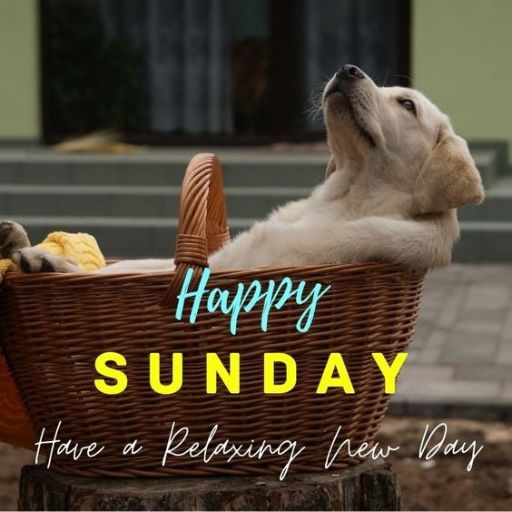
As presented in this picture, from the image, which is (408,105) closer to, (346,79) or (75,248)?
(346,79)

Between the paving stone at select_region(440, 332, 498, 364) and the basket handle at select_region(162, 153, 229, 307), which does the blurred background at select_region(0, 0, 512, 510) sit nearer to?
the paving stone at select_region(440, 332, 498, 364)

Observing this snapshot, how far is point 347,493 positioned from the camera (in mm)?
3656

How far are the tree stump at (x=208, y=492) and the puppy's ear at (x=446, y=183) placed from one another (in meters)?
0.73

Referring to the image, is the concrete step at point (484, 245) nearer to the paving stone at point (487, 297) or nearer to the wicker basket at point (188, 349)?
the paving stone at point (487, 297)

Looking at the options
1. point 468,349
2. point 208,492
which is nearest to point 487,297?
point 468,349

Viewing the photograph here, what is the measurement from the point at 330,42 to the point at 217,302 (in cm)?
1003

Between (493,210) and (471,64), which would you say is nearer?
(493,210)

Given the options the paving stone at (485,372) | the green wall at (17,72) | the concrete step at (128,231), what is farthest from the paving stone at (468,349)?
the green wall at (17,72)

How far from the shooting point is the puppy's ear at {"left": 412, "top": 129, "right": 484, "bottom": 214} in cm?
358

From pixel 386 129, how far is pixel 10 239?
105 centimetres

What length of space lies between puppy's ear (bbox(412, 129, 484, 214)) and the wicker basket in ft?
0.65

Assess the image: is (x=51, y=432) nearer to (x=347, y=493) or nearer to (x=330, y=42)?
(x=347, y=493)

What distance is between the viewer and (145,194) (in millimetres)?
11180

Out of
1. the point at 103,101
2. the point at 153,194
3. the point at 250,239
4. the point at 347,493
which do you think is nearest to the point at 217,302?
the point at 250,239
